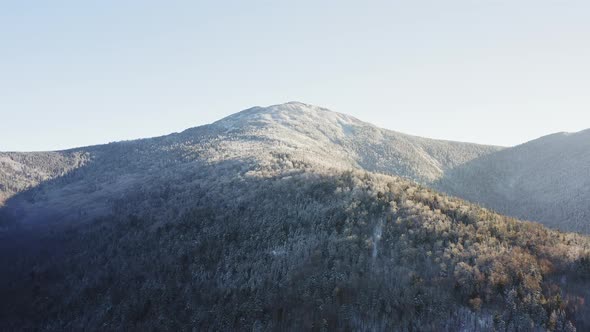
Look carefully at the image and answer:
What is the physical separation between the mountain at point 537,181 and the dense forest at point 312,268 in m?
39.8

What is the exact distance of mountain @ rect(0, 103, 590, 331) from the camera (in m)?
20.2

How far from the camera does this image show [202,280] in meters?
30.0

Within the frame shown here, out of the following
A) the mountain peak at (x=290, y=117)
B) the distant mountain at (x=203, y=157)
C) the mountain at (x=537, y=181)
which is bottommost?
the mountain at (x=537, y=181)

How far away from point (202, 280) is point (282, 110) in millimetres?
121359

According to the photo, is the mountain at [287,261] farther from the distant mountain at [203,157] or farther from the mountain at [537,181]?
the mountain at [537,181]

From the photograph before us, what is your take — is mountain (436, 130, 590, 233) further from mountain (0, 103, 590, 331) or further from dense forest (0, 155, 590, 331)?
mountain (0, 103, 590, 331)

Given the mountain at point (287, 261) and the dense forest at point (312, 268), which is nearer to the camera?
the dense forest at point (312, 268)

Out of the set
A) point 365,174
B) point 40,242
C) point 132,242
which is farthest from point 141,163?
point 365,174

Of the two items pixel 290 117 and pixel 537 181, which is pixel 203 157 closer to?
pixel 290 117

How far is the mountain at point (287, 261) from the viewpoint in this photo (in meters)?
20.2

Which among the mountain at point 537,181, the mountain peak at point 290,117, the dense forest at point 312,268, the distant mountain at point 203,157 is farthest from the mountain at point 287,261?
the mountain peak at point 290,117

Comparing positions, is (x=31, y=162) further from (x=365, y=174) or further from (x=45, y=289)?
(x=365, y=174)

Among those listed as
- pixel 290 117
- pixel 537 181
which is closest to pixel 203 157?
pixel 290 117

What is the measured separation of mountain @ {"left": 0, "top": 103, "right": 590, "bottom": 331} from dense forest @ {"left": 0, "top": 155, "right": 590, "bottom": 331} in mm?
110
